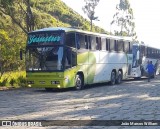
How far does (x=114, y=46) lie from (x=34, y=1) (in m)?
7.12

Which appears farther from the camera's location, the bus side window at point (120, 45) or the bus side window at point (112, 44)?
the bus side window at point (120, 45)

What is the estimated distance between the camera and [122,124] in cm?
903

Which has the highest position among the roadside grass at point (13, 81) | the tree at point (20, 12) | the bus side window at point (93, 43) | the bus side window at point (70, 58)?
the tree at point (20, 12)

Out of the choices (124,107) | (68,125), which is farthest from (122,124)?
(124,107)

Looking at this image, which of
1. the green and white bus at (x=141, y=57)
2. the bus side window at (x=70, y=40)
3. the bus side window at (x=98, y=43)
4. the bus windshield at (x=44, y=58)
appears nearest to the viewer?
the bus windshield at (x=44, y=58)

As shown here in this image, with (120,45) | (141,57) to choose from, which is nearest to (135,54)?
(141,57)

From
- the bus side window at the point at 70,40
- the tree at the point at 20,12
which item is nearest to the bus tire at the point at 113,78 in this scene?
the bus side window at the point at 70,40

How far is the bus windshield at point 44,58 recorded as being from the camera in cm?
1845

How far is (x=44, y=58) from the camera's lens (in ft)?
61.5

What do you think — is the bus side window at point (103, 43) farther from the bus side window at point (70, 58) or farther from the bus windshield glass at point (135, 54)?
the bus windshield glass at point (135, 54)

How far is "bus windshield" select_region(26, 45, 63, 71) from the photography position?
18.5 metres

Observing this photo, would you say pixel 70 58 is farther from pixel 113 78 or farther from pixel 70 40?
pixel 113 78

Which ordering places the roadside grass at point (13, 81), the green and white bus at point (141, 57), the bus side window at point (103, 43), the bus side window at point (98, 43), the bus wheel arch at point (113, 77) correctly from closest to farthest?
the bus side window at point (98, 43), the roadside grass at point (13, 81), the bus side window at point (103, 43), the bus wheel arch at point (113, 77), the green and white bus at point (141, 57)

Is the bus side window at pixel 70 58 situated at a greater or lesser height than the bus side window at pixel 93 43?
lesser
